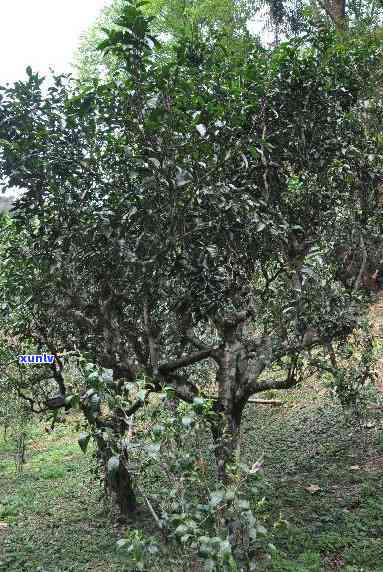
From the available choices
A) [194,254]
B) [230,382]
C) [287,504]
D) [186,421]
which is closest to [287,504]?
[287,504]

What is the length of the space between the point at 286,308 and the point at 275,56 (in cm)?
268

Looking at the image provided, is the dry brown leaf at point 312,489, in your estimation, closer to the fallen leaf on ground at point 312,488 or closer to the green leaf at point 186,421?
the fallen leaf on ground at point 312,488

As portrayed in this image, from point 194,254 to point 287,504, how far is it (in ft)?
13.3

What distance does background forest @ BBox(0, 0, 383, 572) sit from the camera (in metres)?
4.26

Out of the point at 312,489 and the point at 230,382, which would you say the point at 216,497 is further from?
the point at 312,489

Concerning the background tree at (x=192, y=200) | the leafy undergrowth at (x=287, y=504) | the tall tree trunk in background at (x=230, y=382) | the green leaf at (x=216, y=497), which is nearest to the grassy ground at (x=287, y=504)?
the leafy undergrowth at (x=287, y=504)

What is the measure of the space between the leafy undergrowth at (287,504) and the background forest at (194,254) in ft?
0.14

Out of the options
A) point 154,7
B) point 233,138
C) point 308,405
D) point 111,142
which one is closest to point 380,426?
point 308,405

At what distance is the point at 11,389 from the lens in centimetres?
933

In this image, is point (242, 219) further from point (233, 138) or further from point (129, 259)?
Answer: point (129, 259)

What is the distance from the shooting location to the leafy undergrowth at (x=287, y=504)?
5965 millimetres

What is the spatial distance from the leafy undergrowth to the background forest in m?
0.04

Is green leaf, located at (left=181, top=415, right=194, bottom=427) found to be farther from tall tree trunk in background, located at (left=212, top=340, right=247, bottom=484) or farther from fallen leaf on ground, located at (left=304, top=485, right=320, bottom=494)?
fallen leaf on ground, located at (left=304, top=485, right=320, bottom=494)

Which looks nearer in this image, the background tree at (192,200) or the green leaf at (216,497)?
the green leaf at (216,497)
